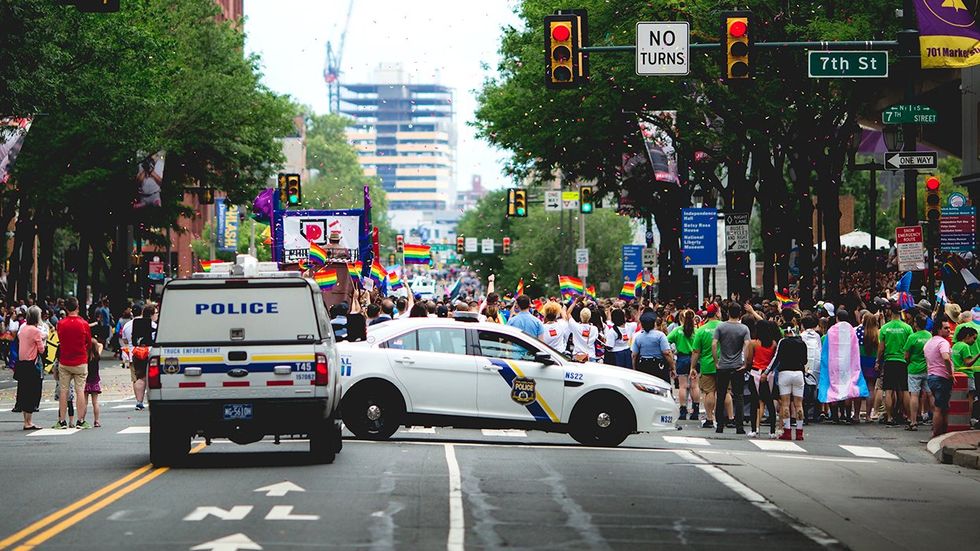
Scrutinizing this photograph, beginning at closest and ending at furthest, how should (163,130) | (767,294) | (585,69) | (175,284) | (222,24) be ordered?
(175,284)
(585,69)
(767,294)
(163,130)
(222,24)

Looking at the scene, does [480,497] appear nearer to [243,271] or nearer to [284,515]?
[284,515]

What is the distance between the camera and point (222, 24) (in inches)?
2547

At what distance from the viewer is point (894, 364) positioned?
88.5 ft

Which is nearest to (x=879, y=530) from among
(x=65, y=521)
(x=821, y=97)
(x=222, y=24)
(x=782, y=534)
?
(x=782, y=534)

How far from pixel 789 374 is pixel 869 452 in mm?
1677

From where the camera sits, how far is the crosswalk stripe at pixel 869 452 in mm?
22812

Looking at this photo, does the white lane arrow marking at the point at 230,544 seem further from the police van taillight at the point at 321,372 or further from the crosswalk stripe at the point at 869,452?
the crosswalk stripe at the point at 869,452

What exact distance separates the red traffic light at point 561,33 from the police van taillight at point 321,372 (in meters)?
7.74

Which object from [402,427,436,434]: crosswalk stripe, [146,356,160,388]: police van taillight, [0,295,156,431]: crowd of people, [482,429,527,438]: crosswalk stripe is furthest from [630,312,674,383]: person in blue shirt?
[146,356,160,388]: police van taillight

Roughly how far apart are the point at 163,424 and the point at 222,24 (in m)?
48.1


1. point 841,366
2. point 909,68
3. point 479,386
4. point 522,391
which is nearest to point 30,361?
point 479,386

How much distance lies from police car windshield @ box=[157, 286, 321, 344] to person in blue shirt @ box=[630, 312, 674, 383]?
9.27 m

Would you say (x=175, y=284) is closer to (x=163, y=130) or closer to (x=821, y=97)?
(x=821, y=97)

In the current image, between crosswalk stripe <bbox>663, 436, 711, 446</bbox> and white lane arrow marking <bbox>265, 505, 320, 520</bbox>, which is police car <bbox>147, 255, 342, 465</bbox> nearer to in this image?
white lane arrow marking <bbox>265, 505, 320, 520</bbox>
